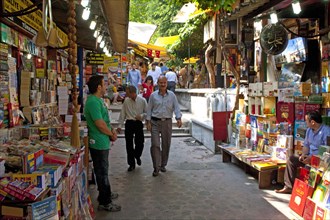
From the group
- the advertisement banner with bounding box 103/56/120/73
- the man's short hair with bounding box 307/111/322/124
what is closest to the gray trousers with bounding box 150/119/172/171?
the man's short hair with bounding box 307/111/322/124

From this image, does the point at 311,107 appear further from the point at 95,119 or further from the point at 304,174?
the point at 95,119

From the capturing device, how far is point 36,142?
3.99m

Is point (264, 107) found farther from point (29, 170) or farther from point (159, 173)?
point (29, 170)

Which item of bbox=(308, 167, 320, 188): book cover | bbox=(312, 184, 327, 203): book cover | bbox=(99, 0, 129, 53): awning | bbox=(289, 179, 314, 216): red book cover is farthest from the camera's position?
bbox=(99, 0, 129, 53): awning

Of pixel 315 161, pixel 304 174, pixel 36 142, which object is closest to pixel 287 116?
pixel 304 174

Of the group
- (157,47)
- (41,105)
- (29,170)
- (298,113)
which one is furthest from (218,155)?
(157,47)

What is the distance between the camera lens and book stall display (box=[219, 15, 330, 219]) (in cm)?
504

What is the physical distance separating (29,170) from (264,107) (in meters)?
5.74

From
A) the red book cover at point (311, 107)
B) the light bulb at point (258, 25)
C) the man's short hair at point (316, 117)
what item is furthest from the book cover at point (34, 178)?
the light bulb at point (258, 25)

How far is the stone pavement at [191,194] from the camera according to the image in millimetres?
5246

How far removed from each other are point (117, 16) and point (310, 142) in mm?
4017

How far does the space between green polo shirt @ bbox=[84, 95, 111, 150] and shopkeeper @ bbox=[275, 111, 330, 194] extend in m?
2.98

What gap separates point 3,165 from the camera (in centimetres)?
276

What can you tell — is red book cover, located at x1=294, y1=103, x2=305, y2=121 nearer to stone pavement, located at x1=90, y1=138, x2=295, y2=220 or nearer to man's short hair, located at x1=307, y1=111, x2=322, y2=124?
man's short hair, located at x1=307, y1=111, x2=322, y2=124
